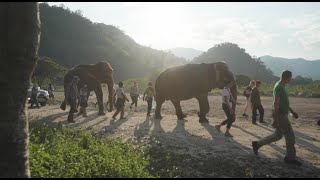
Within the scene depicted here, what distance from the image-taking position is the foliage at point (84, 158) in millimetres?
8016

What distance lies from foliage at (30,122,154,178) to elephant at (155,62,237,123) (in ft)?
20.3

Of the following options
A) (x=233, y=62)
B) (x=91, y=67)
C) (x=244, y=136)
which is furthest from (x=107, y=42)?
(x=244, y=136)

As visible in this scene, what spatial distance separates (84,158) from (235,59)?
465 ft

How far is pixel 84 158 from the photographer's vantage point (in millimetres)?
9133

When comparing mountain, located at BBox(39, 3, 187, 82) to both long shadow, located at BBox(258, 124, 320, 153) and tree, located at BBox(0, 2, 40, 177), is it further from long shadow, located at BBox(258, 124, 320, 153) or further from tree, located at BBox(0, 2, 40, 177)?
tree, located at BBox(0, 2, 40, 177)

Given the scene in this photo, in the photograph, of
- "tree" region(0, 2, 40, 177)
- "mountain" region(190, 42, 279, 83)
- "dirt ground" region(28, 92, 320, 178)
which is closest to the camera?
"tree" region(0, 2, 40, 177)

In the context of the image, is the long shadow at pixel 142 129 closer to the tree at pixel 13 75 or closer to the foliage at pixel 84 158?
the foliage at pixel 84 158

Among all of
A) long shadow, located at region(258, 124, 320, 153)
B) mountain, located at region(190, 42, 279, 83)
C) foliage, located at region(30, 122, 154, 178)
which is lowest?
long shadow, located at region(258, 124, 320, 153)

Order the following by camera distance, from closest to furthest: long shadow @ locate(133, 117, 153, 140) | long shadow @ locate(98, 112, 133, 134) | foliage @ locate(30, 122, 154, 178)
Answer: foliage @ locate(30, 122, 154, 178), long shadow @ locate(133, 117, 153, 140), long shadow @ locate(98, 112, 133, 134)

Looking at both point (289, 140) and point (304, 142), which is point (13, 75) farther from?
point (304, 142)

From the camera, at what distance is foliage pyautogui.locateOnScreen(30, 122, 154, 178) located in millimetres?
8016

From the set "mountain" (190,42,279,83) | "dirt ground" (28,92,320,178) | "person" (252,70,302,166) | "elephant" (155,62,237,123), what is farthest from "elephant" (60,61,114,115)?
"mountain" (190,42,279,83)

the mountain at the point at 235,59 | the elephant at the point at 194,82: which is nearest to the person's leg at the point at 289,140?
the elephant at the point at 194,82

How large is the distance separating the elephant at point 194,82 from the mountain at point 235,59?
12136 centimetres
